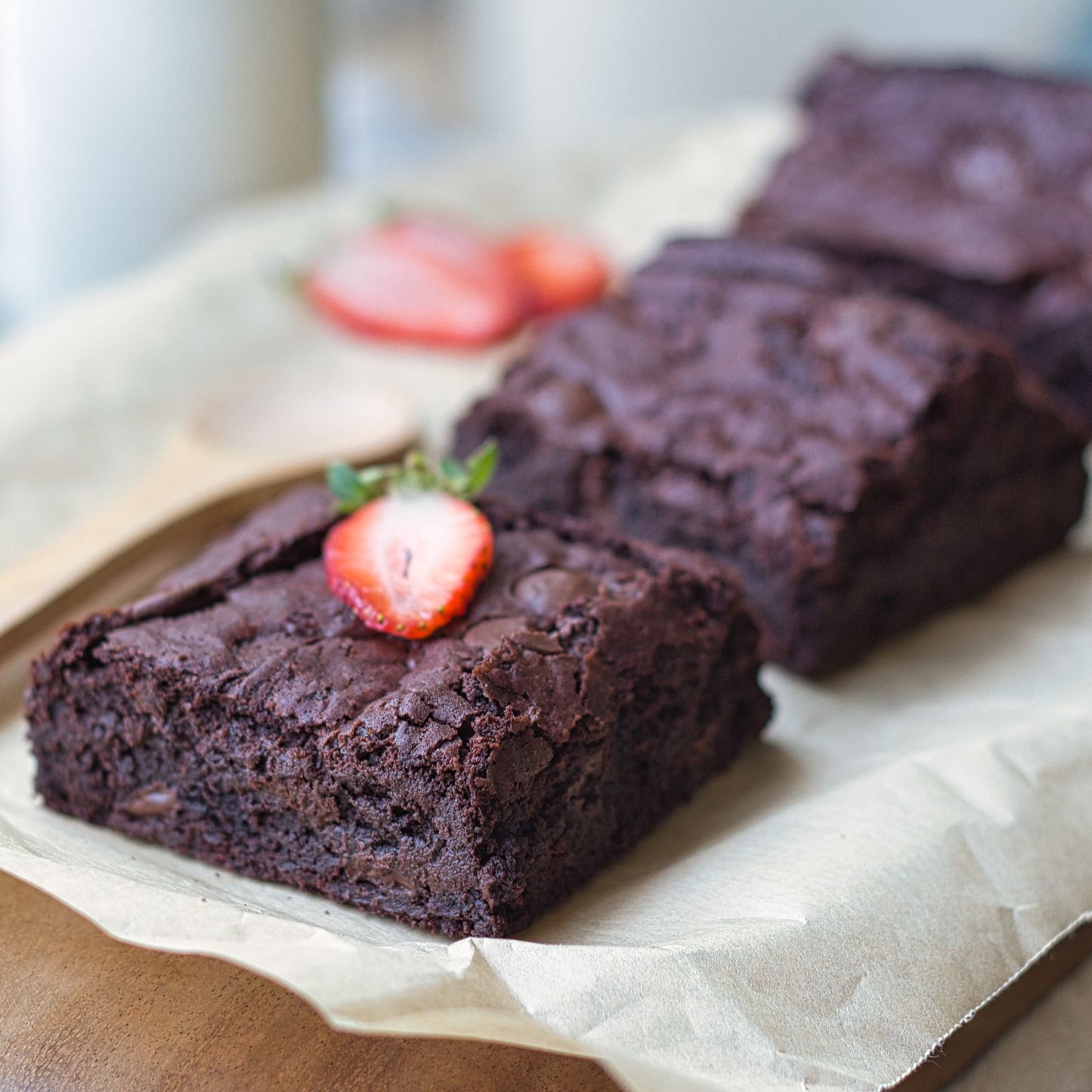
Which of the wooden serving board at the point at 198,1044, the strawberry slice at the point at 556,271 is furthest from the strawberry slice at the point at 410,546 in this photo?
the strawberry slice at the point at 556,271

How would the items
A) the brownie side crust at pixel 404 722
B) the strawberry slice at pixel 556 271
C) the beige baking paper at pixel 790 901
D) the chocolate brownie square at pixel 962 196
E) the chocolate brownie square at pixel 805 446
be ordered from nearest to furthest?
the beige baking paper at pixel 790 901 → the brownie side crust at pixel 404 722 → the chocolate brownie square at pixel 805 446 → the chocolate brownie square at pixel 962 196 → the strawberry slice at pixel 556 271

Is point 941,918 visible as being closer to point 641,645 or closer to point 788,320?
point 641,645

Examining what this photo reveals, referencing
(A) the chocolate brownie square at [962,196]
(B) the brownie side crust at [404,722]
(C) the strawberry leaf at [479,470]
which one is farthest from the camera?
(A) the chocolate brownie square at [962,196]

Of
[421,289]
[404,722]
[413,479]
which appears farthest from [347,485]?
[421,289]

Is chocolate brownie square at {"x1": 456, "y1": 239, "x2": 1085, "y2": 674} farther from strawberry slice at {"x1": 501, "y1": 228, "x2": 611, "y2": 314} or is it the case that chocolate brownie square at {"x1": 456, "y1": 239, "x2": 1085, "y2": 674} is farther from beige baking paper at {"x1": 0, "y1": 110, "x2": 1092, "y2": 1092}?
strawberry slice at {"x1": 501, "y1": 228, "x2": 611, "y2": 314}

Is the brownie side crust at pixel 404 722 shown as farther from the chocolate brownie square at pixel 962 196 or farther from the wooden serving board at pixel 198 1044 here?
the chocolate brownie square at pixel 962 196

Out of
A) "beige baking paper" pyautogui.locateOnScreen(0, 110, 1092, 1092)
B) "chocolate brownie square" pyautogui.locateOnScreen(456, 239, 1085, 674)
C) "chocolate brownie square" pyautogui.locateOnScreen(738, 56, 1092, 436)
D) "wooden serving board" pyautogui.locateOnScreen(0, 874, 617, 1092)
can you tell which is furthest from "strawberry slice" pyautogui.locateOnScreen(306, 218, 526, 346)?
"wooden serving board" pyautogui.locateOnScreen(0, 874, 617, 1092)
